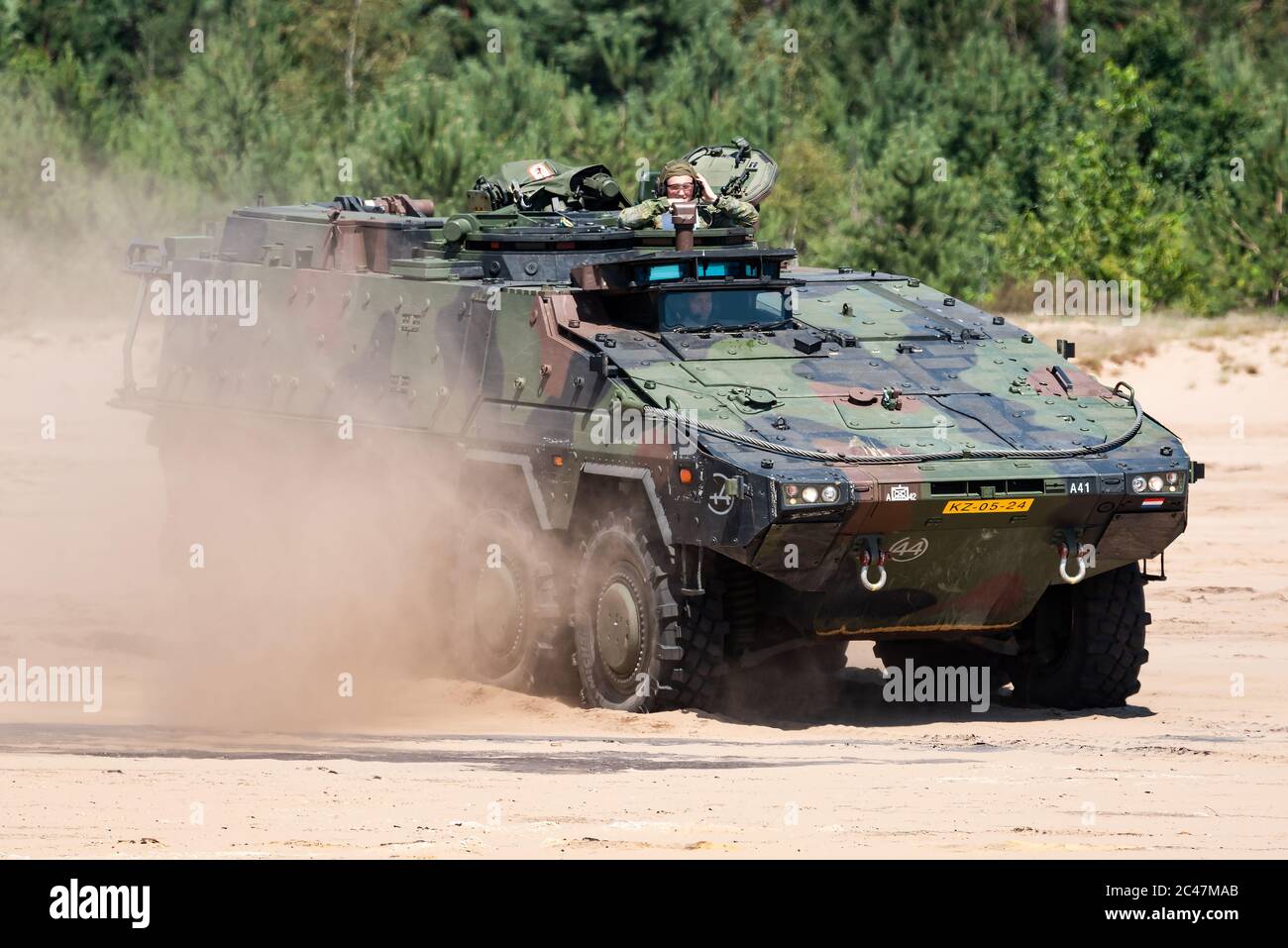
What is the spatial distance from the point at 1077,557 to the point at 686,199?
380cm

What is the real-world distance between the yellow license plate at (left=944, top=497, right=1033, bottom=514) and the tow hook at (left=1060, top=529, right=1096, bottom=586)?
1.42 ft

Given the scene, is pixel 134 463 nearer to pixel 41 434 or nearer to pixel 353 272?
pixel 41 434

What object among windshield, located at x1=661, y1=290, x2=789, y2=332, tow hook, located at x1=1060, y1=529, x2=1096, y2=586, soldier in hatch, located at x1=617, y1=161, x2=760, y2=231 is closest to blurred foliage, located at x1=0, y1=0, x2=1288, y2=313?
soldier in hatch, located at x1=617, y1=161, x2=760, y2=231

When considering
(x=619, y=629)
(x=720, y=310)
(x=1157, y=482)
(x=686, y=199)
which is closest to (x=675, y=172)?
(x=686, y=199)

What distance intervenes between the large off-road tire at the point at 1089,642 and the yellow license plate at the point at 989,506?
123cm

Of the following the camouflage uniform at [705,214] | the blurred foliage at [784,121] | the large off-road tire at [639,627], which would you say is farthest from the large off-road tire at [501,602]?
the blurred foliage at [784,121]

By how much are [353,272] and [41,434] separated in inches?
451

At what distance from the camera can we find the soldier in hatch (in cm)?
1469

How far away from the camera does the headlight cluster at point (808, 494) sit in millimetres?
11508

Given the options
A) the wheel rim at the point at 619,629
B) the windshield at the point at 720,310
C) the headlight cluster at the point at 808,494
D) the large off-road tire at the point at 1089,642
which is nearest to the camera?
the headlight cluster at the point at 808,494

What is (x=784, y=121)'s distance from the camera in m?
36.2

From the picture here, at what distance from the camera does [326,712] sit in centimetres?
1338

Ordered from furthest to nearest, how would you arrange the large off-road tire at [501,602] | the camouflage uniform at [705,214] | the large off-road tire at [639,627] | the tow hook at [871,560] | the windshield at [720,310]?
the camouflage uniform at [705,214] → the large off-road tire at [501,602] → the windshield at [720,310] → the large off-road tire at [639,627] → the tow hook at [871,560]

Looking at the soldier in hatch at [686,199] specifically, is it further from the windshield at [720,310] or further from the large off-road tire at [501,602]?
the large off-road tire at [501,602]
